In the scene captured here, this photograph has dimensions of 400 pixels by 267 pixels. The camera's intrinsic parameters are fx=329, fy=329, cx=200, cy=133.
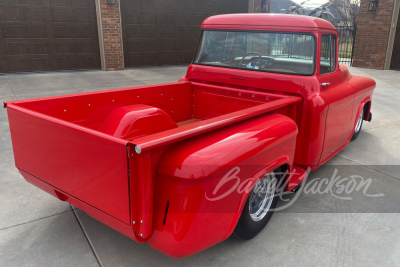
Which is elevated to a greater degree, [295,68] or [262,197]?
[295,68]

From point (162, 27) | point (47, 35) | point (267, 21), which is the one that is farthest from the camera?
point (162, 27)

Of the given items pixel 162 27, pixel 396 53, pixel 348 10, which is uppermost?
pixel 348 10

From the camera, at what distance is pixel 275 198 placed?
2980mm

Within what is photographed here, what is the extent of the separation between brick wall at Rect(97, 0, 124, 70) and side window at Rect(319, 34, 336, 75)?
8707mm

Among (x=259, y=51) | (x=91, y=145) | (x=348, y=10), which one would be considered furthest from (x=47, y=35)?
(x=348, y=10)

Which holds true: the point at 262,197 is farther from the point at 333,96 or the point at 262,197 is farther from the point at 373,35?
the point at 373,35

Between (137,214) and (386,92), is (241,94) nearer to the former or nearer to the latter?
(137,214)

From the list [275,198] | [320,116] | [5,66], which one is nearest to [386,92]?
[320,116]

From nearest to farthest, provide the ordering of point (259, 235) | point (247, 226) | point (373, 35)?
point (247, 226) < point (259, 235) < point (373, 35)

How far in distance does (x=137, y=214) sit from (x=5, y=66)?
33.7 ft

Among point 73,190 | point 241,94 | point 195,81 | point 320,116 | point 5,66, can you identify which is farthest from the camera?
point 5,66

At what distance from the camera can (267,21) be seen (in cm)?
368

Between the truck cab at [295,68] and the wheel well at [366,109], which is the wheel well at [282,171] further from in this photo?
the wheel well at [366,109]

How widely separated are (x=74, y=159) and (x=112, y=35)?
31.9 feet
